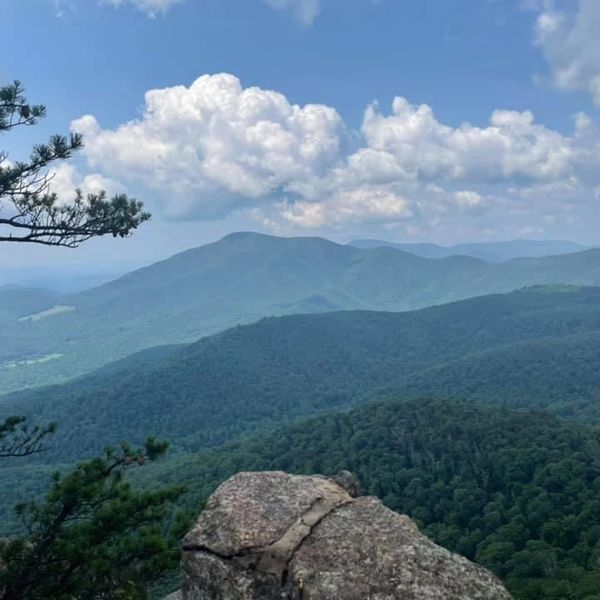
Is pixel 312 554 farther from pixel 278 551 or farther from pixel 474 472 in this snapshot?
pixel 474 472

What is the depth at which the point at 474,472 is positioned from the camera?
109m

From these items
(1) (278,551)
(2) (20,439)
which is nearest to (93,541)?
(2) (20,439)

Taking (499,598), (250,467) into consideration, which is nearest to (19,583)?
(499,598)

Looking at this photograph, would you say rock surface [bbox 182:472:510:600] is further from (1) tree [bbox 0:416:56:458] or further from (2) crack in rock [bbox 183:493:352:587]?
(1) tree [bbox 0:416:56:458]

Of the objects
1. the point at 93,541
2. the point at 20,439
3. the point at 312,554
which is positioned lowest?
the point at 93,541

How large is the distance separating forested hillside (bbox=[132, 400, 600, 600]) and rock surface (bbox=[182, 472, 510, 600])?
55283 millimetres

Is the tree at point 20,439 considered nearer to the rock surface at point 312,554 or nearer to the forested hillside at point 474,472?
the rock surface at point 312,554

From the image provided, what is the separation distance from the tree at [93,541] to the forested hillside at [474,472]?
53311 mm

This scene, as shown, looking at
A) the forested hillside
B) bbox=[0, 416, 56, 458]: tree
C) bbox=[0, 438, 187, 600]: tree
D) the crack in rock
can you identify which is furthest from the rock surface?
the forested hillside

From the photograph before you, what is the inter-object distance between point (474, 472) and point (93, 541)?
106 m

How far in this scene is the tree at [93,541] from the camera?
14.3m

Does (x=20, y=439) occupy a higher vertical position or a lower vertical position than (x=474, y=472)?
higher

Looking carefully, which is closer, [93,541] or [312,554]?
[312,554]

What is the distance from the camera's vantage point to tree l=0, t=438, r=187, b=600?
46.8 feet
